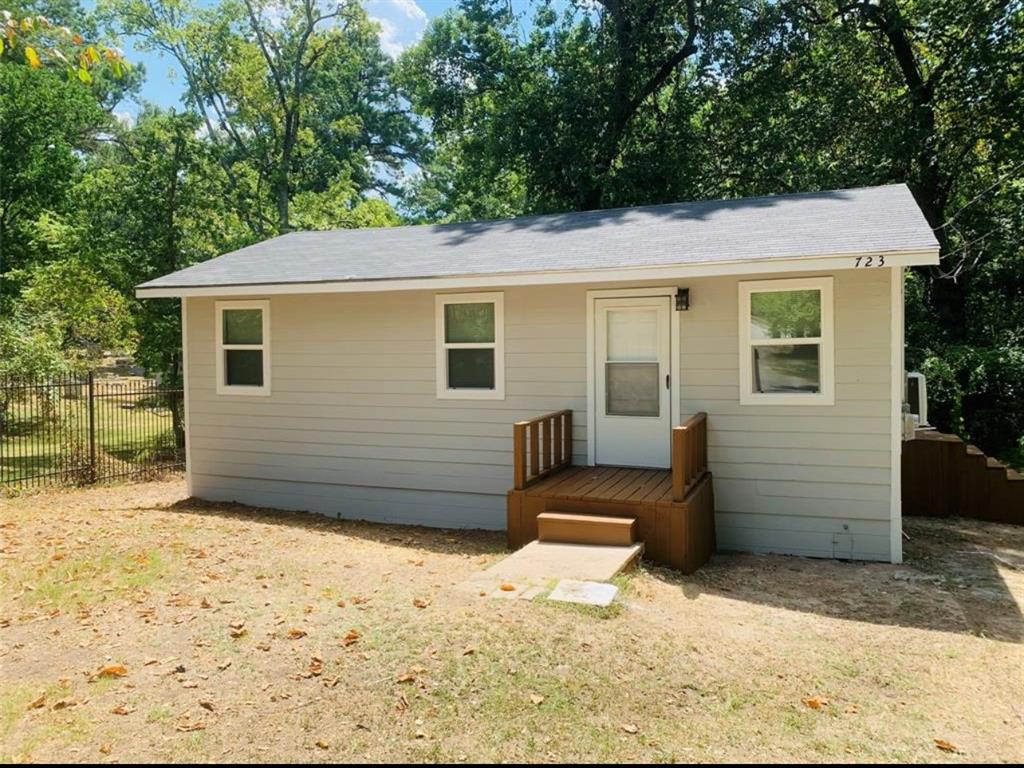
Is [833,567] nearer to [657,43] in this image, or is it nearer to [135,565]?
[135,565]

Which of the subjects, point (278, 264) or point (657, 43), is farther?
point (657, 43)

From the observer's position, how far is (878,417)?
20.6 ft

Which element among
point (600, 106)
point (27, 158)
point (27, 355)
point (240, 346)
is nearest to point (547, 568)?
point (240, 346)

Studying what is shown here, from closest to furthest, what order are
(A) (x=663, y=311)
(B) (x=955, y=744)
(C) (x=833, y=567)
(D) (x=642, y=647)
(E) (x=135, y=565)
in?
(B) (x=955, y=744) → (D) (x=642, y=647) → (E) (x=135, y=565) → (C) (x=833, y=567) → (A) (x=663, y=311)

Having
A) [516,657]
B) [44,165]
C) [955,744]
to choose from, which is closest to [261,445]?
[516,657]

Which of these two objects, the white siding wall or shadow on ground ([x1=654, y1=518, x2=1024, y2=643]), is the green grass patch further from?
shadow on ground ([x1=654, y1=518, x2=1024, y2=643])

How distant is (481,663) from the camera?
3660 millimetres

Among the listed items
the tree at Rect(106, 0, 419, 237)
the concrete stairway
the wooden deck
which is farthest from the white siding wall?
the tree at Rect(106, 0, 419, 237)

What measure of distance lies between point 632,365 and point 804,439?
173 centimetres

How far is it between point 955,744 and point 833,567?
10.6 feet

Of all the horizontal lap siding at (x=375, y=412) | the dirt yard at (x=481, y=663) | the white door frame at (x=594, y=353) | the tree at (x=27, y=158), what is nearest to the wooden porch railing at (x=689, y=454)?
the white door frame at (x=594, y=353)

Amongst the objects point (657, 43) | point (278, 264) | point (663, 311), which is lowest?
point (663, 311)

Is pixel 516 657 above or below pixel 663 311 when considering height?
below

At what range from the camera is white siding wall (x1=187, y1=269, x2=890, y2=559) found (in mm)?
6398
